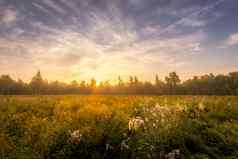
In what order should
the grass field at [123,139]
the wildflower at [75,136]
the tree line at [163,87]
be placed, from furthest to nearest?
the tree line at [163,87] → the wildflower at [75,136] → the grass field at [123,139]

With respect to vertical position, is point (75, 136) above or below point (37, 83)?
below

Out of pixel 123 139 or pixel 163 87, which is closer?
pixel 123 139

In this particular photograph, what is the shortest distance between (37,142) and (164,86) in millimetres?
69966

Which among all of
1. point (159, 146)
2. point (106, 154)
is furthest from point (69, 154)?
point (159, 146)

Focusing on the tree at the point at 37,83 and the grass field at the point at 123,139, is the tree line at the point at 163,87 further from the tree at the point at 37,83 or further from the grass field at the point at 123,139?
the grass field at the point at 123,139

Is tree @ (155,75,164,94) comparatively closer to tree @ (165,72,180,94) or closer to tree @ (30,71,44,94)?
tree @ (165,72,180,94)

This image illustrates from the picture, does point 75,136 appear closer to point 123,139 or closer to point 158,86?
point 123,139

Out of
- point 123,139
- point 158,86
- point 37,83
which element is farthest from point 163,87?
point 123,139

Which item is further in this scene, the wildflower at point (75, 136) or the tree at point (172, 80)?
the tree at point (172, 80)

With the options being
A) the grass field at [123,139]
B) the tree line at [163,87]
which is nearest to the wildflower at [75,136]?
the grass field at [123,139]

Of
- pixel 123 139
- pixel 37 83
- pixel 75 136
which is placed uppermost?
pixel 37 83

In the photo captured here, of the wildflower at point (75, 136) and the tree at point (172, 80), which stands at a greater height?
the tree at point (172, 80)

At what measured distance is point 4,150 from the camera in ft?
14.6

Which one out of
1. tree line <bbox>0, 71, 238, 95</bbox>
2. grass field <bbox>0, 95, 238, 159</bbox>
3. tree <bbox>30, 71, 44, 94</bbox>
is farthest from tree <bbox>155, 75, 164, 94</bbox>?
grass field <bbox>0, 95, 238, 159</bbox>
